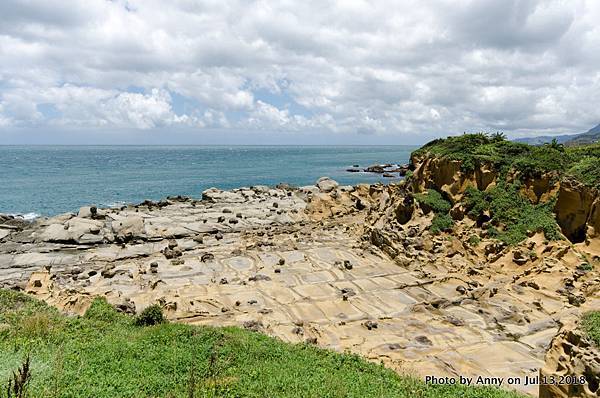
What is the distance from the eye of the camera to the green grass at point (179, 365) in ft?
29.7

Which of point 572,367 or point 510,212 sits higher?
point 510,212

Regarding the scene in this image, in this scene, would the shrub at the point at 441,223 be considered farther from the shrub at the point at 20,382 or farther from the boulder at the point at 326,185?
the boulder at the point at 326,185

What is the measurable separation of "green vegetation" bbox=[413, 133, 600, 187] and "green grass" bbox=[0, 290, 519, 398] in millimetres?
18855

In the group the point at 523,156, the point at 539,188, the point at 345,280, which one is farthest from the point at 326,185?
the point at 345,280

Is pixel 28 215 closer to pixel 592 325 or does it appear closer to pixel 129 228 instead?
pixel 129 228

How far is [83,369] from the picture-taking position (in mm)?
9789

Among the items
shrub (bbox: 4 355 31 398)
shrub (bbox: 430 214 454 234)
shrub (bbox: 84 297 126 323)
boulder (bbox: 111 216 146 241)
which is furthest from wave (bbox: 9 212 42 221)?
shrub (bbox: 4 355 31 398)

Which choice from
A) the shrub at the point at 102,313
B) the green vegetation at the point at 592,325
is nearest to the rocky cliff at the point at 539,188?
the green vegetation at the point at 592,325

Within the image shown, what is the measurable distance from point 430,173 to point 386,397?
77.4ft

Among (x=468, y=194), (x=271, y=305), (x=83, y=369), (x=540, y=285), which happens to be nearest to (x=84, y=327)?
(x=83, y=369)

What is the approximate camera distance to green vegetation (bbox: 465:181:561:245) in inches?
910

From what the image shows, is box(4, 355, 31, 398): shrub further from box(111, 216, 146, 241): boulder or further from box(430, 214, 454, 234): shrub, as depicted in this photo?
box(111, 216, 146, 241): boulder

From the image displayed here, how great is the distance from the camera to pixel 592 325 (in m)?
9.13

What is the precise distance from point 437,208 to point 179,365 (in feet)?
72.0
